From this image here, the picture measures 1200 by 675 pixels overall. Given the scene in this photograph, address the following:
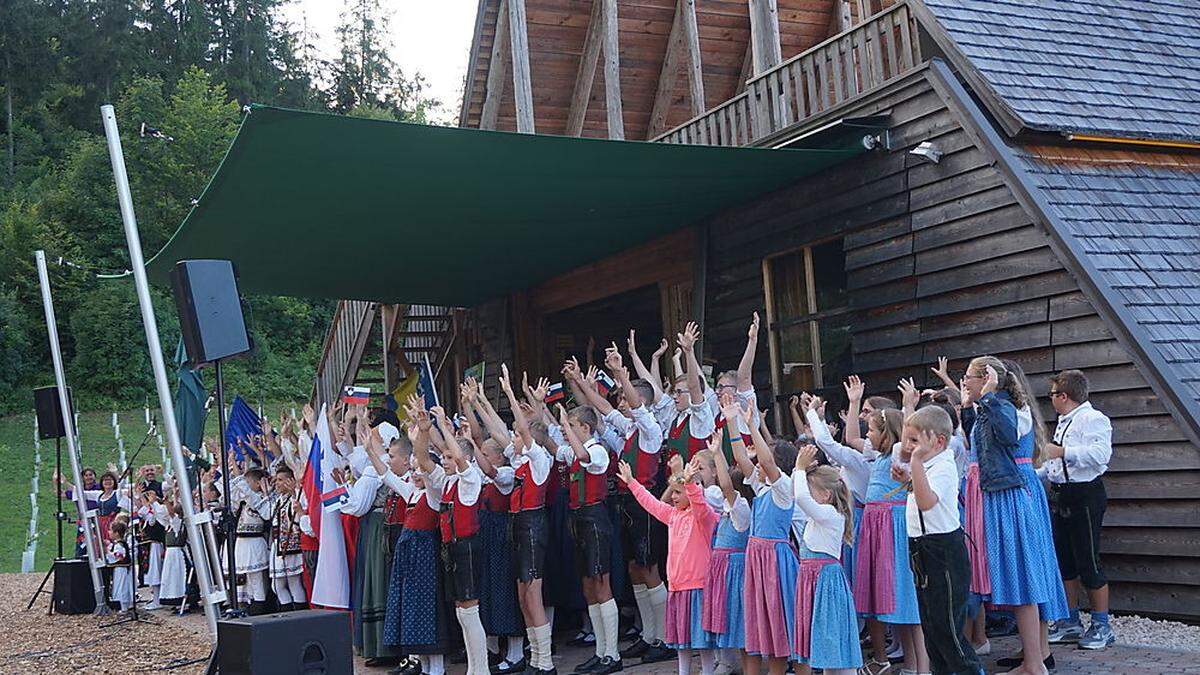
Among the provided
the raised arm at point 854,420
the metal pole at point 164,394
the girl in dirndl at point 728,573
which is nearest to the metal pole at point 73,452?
the metal pole at point 164,394

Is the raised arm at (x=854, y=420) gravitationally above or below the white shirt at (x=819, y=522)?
above

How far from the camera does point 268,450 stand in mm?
11164

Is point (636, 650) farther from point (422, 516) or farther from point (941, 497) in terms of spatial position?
point (941, 497)

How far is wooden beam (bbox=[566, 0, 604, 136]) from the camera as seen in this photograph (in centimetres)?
1512

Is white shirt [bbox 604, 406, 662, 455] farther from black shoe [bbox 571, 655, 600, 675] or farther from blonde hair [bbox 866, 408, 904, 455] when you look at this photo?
blonde hair [bbox 866, 408, 904, 455]

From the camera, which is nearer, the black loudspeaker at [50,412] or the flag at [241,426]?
the flag at [241,426]

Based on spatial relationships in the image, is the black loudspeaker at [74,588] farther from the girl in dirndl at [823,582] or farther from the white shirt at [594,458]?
the girl in dirndl at [823,582]

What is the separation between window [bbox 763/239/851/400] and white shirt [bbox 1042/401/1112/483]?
3220 mm

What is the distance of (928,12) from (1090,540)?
4450 millimetres

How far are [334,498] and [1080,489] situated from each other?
534cm

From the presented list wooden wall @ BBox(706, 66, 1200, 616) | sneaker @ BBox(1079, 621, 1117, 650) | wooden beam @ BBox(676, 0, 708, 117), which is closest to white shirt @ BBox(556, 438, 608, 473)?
wooden wall @ BBox(706, 66, 1200, 616)

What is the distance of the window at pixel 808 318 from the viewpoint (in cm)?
958

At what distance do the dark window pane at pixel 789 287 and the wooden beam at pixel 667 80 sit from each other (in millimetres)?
6165

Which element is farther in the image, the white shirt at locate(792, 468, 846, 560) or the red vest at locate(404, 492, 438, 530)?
the red vest at locate(404, 492, 438, 530)
